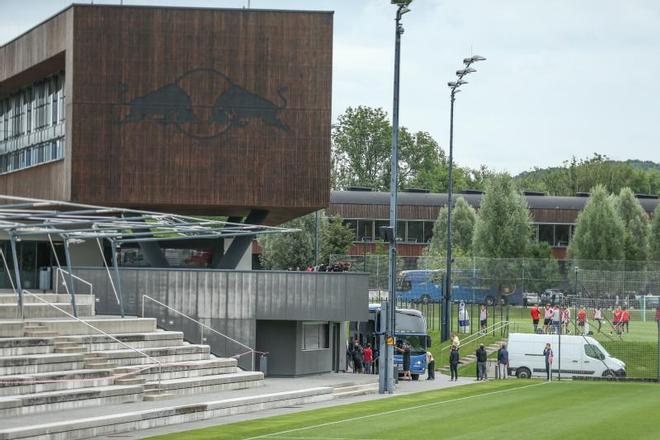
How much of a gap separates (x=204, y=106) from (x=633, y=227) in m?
54.5

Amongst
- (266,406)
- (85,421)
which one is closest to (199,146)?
(266,406)

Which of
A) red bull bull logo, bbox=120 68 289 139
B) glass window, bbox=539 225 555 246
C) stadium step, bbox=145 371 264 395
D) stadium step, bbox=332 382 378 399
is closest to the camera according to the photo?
stadium step, bbox=145 371 264 395

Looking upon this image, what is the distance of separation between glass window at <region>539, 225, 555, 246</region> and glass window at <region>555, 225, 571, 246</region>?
364 millimetres

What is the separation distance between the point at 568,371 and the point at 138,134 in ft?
66.0

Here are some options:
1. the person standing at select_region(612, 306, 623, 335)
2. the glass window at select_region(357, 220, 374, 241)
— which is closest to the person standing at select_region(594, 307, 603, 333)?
the person standing at select_region(612, 306, 623, 335)

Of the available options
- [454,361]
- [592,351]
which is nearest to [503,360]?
[454,361]

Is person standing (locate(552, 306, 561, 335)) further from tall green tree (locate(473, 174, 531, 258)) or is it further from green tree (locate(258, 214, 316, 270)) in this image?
tall green tree (locate(473, 174, 531, 258))

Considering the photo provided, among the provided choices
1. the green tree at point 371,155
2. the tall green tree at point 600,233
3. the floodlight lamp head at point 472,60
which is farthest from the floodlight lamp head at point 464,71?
the green tree at point 371,155

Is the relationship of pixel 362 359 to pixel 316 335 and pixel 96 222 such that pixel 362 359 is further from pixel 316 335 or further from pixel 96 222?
pixel 96 222

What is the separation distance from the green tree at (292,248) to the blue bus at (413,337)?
30762 millimetres

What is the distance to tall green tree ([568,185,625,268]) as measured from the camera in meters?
91.6

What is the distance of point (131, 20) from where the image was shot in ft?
167

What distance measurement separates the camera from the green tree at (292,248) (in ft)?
284

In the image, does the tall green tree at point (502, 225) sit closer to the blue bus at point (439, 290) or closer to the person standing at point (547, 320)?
the blue bus at point (439, 290)
